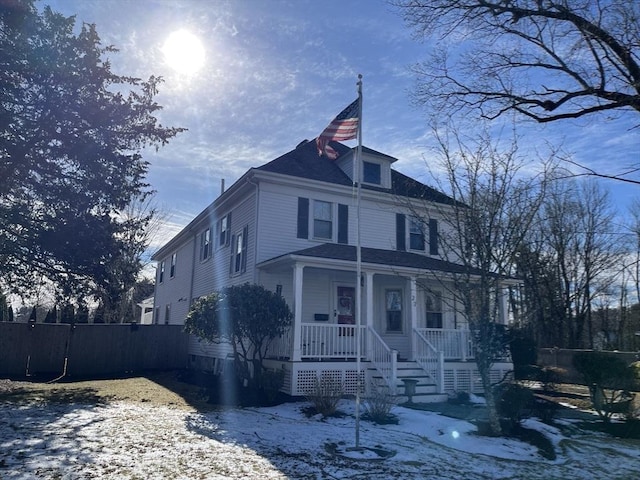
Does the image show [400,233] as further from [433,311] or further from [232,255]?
[232,255]

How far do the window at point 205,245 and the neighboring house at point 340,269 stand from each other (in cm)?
14

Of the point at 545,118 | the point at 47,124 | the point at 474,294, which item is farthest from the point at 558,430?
the point at 47,124

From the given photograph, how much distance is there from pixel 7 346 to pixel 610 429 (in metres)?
18.5

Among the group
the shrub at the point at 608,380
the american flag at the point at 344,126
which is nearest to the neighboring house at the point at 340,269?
the american flag at the point at 344,126

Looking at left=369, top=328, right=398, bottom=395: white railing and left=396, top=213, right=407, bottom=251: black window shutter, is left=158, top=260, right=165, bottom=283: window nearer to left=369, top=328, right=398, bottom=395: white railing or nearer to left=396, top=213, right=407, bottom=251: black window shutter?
left=396, top=213, right=407, bottom=251: black window shutter

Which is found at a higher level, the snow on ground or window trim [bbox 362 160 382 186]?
window trim [bbox 362 160 382 186]

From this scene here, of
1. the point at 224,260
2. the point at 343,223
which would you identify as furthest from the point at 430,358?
the point at 224,260

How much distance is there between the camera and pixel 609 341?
30.6 meters

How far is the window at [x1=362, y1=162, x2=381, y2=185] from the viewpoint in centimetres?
1736

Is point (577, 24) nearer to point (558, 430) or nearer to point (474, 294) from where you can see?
point (474, 294)

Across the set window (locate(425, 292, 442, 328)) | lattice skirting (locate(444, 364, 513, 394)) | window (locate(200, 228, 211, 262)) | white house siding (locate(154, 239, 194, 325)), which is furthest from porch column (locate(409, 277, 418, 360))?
white house siding (locate(154, 239, 194, 325))

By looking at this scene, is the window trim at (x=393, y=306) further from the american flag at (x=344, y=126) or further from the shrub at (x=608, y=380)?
the american flag at (x=344, y=126)

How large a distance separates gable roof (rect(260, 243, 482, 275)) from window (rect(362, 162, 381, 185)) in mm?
2617

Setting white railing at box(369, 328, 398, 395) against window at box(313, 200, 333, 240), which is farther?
window at box(313, 200, 333, 240)
